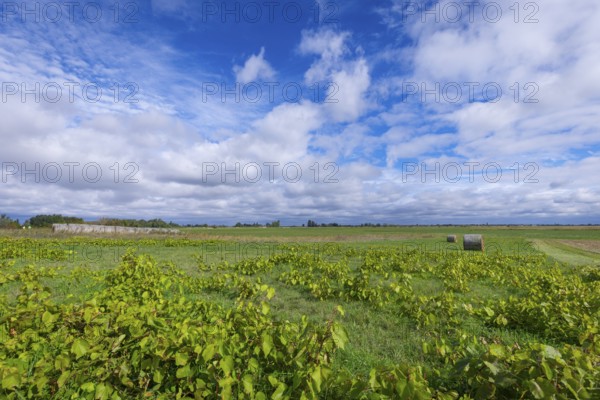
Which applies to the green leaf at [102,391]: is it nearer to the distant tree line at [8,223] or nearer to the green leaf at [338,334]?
the green leaf at [338,334]

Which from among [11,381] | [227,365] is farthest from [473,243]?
[11,381]

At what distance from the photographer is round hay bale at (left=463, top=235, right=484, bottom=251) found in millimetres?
23913

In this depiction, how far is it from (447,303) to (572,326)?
1864 mm

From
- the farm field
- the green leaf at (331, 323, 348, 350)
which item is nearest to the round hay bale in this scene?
the farm field

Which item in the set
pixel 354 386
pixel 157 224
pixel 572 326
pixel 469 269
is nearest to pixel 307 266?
pixel 469 269

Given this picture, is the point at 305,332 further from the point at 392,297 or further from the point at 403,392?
the point at 392,297

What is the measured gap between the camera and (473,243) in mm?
24266

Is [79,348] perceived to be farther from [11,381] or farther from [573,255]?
[573,255]

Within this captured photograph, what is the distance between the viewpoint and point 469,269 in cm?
1129

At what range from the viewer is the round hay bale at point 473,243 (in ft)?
78.5

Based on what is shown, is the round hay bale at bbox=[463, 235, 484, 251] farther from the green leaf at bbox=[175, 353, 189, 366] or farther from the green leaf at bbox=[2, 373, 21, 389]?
the green leaf at bbox=[2, 373, 21, 389]

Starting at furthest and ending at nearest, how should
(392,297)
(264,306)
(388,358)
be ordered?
(392,297) → (388,358) → (264,306)

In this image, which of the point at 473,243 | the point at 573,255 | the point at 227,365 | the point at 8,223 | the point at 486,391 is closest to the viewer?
the point at 486,391

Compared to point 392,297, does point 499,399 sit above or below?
above
